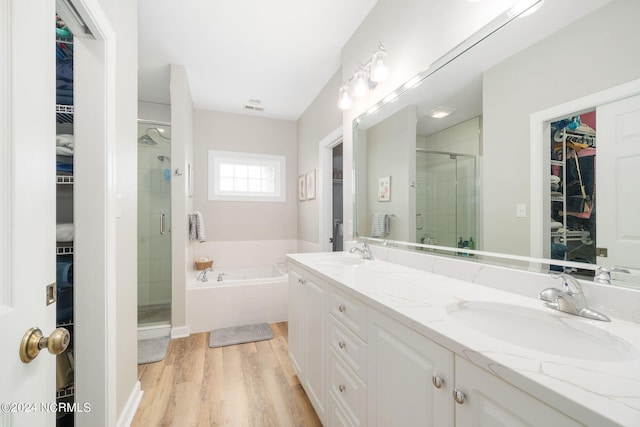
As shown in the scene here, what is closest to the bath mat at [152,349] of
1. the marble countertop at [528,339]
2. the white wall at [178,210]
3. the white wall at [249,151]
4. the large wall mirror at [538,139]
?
the white wall at [178,210]

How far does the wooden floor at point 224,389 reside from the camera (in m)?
1.52

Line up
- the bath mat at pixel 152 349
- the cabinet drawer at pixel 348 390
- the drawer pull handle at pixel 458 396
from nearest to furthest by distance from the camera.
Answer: the drawer pull handle at pixel 458 396 < the cabinet drawer at pixel 348 390 < the bath mat at pixel 152 349

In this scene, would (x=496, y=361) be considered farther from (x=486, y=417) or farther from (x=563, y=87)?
(x=563, y=87)

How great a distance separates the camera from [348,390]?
1.10m

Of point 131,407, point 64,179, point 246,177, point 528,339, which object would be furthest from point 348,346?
point 246,177

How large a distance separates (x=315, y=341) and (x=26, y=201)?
130cm

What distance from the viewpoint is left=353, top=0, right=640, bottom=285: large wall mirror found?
746mm

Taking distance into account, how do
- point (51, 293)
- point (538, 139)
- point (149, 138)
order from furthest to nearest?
point (149, 138) → point (538, 139) → point (51, 293)

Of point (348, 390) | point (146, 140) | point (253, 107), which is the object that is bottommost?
point (348, 390)

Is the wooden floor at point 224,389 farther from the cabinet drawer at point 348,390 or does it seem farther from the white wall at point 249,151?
the white wall at point 249,151

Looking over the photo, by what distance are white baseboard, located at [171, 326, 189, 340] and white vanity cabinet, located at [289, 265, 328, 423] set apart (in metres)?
1.33

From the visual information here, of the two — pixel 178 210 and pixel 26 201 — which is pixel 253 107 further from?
pixel 26 201

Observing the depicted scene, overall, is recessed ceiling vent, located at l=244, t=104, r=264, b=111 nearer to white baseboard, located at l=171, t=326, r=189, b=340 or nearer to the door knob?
white baseboard, located at l=171, t=326, r=189, b=340

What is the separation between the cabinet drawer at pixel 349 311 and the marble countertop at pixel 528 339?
1.7 inches
